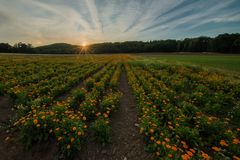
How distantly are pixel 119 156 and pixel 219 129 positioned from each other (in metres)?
3.14

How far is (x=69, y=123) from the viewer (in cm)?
341

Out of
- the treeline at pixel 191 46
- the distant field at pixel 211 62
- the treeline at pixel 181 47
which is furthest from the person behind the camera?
the treeline at pixel 181 47

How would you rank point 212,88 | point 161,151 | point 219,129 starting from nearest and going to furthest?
1. point 161,151
2. point 219,129
3. point 212,88

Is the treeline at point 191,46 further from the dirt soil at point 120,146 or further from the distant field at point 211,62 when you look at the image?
the dirt soil at point 120,146

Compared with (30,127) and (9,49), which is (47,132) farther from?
(9,49)

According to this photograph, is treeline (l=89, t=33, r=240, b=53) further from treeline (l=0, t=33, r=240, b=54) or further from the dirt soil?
the dirt soil

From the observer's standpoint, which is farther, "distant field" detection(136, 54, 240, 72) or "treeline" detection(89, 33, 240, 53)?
"treeline" detection(89, 33, 240, 53)

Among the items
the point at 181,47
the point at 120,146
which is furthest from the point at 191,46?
the point at 120,146

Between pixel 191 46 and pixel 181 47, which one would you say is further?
pixel 181 47

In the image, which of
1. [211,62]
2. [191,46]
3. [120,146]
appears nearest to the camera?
[120,146]

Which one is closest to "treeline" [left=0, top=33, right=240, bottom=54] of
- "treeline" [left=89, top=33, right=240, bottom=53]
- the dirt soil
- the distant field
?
"treeline" [left=89, top=33, right=240, bottom=53]

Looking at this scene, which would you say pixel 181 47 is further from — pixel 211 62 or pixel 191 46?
pixel 211 62

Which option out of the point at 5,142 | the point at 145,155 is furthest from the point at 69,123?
the point at 145,155

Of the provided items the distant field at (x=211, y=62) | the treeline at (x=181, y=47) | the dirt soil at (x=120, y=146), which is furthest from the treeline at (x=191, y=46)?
the dirt soil at (x=120, y=146)
